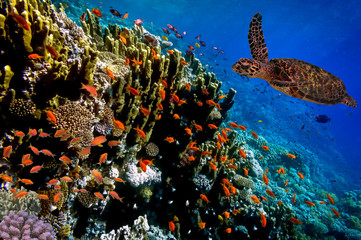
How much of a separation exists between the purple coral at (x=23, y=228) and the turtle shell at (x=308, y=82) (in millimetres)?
6212

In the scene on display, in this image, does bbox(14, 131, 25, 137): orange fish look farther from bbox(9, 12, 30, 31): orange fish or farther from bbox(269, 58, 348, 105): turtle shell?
bbox(269, 58, 348, 105): turtle shell

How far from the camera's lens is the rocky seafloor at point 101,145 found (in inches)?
102

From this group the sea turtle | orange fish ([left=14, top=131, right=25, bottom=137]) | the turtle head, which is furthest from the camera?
the sea turtle

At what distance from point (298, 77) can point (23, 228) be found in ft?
24.0

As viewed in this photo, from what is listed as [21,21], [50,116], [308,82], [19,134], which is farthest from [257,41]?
[19,134]

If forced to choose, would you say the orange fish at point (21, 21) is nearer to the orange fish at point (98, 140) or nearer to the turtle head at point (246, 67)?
the orange fish at point (98, 140)

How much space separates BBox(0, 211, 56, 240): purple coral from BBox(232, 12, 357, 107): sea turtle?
549 cm

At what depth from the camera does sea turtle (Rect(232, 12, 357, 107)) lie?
499 centimetres

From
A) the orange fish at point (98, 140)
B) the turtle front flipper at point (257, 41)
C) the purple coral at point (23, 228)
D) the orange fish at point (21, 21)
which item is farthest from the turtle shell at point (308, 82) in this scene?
the purple coral at point (23, 228)

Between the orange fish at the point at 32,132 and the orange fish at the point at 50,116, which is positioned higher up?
the orange fish at the point at 50,116

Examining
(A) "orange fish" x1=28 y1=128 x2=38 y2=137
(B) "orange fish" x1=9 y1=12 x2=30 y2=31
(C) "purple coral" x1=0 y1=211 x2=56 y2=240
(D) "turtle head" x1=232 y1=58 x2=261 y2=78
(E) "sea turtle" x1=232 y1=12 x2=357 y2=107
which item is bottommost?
(C) "purple coral" x1=0 y1=211 x2=56 y2=240

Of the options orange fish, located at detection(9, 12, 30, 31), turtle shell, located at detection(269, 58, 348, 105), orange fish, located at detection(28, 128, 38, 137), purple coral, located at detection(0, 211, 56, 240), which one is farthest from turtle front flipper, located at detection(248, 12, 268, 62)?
purple coral, located at detection(0, 211, 56, 240)

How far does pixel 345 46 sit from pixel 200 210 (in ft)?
231

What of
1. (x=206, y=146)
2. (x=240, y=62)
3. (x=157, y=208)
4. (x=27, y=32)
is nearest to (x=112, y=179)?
(x=157, y=208)
